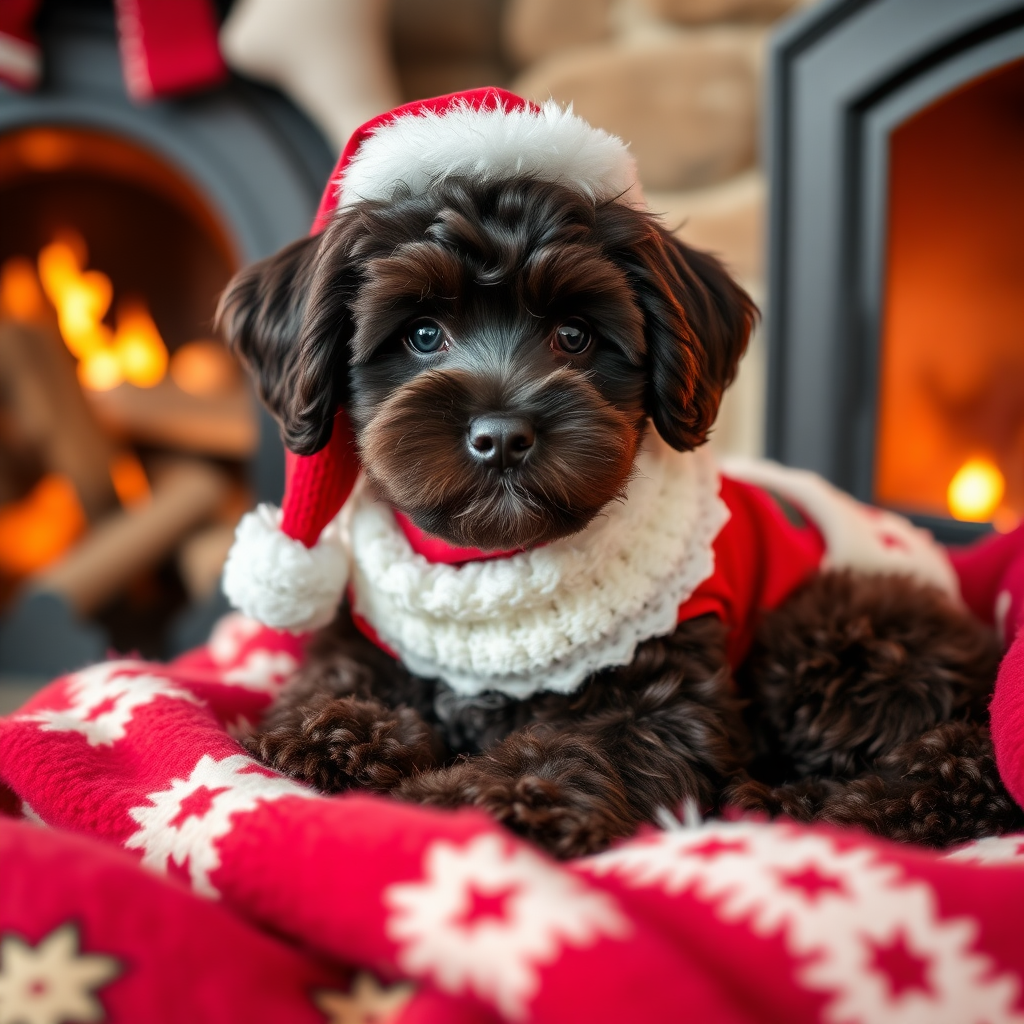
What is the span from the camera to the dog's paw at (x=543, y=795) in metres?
1.15

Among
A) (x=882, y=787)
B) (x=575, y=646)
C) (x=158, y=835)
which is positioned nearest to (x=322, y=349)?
(x=575, y=646)

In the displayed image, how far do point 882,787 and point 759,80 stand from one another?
2148mm

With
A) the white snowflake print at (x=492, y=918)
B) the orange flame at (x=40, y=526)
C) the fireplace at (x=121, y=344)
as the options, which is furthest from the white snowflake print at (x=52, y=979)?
the orange flame at (x=40, y=526)

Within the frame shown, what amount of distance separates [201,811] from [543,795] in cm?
41

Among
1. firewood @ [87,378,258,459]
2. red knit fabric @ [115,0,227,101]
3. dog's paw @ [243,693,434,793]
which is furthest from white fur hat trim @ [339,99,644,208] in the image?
firewood @ [87,378,258,459]

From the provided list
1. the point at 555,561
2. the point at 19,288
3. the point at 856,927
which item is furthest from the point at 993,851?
the point at 19,288

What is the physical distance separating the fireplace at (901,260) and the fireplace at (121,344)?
1.37 m

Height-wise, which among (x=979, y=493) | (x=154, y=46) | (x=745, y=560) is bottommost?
(x=979, y=493)

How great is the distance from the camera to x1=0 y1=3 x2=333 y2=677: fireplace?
111 inches

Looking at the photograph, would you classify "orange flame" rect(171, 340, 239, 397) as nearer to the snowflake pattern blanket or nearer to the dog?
the dog

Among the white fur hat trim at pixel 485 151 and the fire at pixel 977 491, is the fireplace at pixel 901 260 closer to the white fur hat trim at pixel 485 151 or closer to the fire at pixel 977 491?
the fire at pixel 977 491

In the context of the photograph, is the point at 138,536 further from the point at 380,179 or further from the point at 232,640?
the point at 380,179

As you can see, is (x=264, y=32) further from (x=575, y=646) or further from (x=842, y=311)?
(x=575, y=646)

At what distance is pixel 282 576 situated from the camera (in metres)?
1.48
